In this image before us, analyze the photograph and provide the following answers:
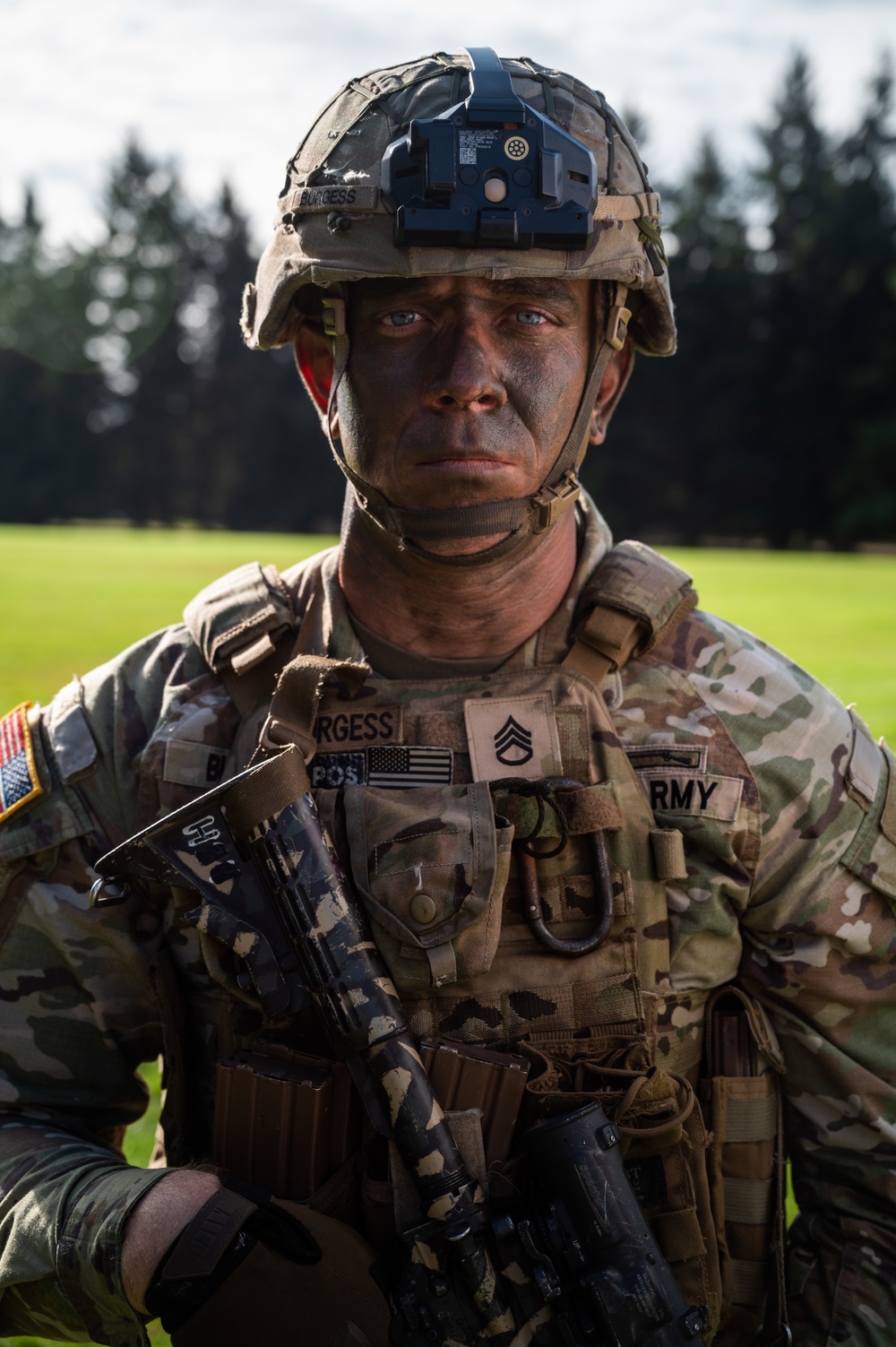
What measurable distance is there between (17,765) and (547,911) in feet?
3.85

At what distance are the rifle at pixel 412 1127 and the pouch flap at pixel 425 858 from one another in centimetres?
7

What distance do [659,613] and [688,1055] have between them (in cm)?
91

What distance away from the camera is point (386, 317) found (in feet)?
8.05

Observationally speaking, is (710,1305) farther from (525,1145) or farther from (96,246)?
(96,246)

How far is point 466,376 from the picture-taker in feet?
7.63

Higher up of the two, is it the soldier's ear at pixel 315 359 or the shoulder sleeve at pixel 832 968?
the soldier's ear at pixel 315 359

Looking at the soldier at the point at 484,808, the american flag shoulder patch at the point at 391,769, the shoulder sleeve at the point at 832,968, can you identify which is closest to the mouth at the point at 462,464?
the soldier at the point at 484,808

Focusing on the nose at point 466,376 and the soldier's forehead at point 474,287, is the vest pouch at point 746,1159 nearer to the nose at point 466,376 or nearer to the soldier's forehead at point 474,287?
the nose at point 466,376

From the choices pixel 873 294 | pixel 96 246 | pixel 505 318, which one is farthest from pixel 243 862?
pixel 96 246

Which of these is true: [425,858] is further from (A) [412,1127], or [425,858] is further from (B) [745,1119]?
(B) [745,1119]

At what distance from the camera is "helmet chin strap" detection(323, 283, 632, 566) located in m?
2.42

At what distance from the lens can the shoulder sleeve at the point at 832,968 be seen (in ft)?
7.93

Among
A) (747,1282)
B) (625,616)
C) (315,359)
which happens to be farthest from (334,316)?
(747,1282)

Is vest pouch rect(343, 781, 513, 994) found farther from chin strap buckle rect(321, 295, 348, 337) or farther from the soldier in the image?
chin strap buckle rect(321, 295, 348, 337)
